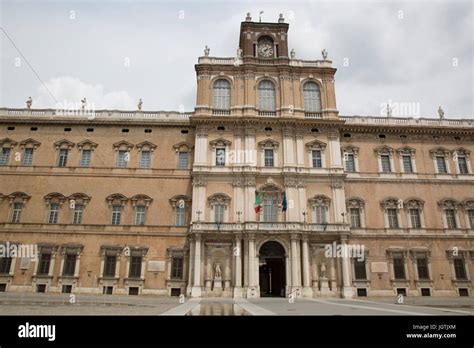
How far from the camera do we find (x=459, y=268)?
94.4 ft

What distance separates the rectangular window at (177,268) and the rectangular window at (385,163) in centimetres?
1930

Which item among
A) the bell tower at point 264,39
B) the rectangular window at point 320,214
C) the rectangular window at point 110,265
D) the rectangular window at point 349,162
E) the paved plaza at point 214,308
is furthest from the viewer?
the bell tower at point 264,39

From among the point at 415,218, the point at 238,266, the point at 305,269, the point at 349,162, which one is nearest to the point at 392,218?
the point at 415,218

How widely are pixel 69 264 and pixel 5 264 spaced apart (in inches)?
194

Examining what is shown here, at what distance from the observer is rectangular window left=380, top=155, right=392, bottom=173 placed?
31359mm

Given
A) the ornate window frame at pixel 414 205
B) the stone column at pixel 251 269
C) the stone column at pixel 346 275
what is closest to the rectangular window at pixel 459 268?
the ornate window frame at pixel 414 205

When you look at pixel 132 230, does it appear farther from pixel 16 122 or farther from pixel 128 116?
pixel 16 122

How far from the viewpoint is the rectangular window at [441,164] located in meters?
31.8

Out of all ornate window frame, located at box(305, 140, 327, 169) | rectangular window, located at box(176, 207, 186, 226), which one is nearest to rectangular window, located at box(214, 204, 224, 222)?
rectangular window, located at box(176, 207, 186, 226)

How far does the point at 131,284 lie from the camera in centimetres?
2723

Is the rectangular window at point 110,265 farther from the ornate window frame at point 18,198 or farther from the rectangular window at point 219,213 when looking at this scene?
the rectangular window at point 219,213

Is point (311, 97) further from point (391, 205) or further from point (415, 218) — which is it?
point (415, 218)

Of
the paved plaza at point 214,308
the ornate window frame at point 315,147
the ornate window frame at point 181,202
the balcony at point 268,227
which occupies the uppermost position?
the ornate window frame at point 315,147

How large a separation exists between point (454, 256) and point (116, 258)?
1079 inches
